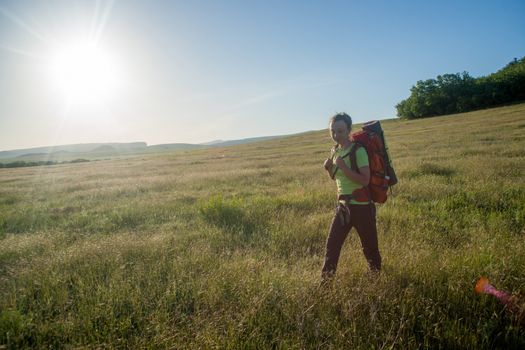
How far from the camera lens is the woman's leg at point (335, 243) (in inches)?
135

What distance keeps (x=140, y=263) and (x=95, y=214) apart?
529cm

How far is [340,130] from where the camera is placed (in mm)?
3344

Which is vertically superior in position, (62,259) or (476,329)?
(62,259)

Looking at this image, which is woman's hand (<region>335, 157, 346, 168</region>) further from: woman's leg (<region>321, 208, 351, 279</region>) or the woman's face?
woman's leg (<region>321, 208, 351, 279</region>)

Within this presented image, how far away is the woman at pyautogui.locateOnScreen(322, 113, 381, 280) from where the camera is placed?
10.5ft

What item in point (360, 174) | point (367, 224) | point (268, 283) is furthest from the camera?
point (268, 283)

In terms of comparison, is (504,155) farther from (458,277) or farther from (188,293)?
(188,293)

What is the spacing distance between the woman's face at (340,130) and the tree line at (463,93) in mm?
Result: 84138

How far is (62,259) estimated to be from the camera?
4.55m

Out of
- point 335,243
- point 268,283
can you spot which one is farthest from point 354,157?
point 268,283

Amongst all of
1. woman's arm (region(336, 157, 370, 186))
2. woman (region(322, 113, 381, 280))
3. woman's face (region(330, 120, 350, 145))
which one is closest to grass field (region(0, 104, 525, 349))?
woman (region(322, 113, 381, 280))

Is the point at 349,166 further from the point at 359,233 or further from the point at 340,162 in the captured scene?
the point at 359,233

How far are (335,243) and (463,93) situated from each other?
90830 millimetres

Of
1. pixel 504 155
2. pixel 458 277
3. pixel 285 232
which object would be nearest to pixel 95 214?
pixel 285 232
